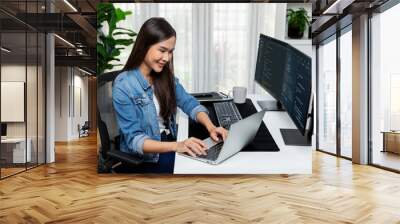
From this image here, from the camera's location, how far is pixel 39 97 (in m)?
7.02

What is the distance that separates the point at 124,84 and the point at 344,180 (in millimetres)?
3137

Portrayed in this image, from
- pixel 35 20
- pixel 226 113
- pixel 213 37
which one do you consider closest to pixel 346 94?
pixel 213 37

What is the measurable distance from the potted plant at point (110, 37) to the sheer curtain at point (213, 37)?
85 millimetres

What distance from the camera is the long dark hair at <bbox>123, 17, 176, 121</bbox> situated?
5094 millimetres

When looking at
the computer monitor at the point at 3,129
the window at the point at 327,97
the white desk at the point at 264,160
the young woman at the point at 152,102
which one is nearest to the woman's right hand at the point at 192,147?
the young woman at the point at 152,102

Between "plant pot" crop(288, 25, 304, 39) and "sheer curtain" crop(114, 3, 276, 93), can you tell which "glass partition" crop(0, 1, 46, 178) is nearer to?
"sheer curtain" crop(114, 3, 276, 93)

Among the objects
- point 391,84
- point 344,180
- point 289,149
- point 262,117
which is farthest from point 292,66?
point 391,84

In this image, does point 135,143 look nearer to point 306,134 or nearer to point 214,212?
point 214,212

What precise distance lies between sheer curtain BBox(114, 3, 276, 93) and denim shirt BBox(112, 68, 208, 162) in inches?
21.4

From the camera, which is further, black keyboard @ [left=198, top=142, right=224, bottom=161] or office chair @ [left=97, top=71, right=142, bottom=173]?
office chair @ [left=97, top=71, right=142, bottom=173]

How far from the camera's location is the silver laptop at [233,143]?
182 inches

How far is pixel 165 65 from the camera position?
5.16 m

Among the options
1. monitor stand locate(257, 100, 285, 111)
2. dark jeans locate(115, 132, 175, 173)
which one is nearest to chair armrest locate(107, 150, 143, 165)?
dark jeans locate(115, 132, 175, 173)

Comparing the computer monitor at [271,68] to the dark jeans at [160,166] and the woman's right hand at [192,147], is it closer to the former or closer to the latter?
the woman's right hand at [192,147]
